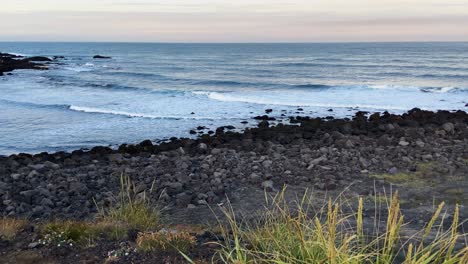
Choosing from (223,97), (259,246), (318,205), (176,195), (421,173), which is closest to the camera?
(259,246)

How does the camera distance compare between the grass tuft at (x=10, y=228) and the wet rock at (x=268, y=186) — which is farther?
the wet rock at (x=268, y=186)

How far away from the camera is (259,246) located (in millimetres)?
4309

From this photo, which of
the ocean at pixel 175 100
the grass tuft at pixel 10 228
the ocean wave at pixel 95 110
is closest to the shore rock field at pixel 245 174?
the grass tuft at pixel 10 228

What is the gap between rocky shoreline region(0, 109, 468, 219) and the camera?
8.23m

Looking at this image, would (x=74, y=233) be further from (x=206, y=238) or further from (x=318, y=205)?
(x=318, y=205)

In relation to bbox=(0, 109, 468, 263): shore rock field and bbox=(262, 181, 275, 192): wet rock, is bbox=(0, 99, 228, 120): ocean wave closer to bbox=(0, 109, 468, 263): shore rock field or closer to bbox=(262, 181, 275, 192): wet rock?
bbox=(0, 109, 468, 263): shore rock field

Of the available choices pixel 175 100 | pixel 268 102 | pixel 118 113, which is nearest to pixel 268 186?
pixel 118 113

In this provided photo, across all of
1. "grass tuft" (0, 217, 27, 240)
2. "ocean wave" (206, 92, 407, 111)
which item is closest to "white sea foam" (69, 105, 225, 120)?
"ocean wave" (206, 92, 407, 111)

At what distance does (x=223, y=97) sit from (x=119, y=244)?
2437cm

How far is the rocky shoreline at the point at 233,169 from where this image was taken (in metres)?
8.23

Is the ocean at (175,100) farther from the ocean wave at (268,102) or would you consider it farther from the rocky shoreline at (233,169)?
the rocky shoreline at (233,169)

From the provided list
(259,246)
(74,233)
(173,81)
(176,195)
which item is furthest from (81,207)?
(173,81)

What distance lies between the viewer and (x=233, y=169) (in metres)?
9.70

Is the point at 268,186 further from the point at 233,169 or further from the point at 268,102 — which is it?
the point at 268,102
